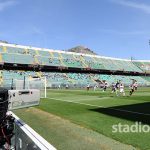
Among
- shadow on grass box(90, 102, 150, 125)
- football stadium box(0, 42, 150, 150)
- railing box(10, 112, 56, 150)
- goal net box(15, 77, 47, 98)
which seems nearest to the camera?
railing box(10, 112, 56, 150)

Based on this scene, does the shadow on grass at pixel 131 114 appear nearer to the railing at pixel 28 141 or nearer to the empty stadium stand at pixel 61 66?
the railing at pixel 28 141

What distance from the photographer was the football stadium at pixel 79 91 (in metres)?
10.6

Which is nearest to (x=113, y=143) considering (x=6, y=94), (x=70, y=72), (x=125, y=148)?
(x=125, y=148)

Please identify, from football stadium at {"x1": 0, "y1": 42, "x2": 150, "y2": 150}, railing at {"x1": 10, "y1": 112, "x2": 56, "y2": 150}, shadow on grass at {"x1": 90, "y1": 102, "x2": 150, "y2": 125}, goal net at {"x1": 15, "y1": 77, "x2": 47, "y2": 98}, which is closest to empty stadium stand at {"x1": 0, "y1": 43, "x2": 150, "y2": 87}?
football stadium at {"x1": 0, "y1": 42, "x2": 150, "y2": 150}

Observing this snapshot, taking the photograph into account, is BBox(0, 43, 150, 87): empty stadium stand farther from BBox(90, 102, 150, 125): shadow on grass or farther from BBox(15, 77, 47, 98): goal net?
BBox(90, 102, 150, 125): shadow on grass

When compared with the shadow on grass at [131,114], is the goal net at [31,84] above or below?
above

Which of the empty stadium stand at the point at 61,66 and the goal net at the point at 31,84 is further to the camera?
the empty stadium stand at the point at 61,66

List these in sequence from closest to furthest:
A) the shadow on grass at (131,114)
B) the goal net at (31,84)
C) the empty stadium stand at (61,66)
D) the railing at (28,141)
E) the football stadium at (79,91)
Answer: the railing at (28,141), the football stadium at (79,91), the shadow on grass at (131,114), the goal net at (31,84), the empty stadium stand at (61,66)

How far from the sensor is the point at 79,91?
55719 millimetres

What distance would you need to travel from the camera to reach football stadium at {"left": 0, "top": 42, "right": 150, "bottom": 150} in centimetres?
1061

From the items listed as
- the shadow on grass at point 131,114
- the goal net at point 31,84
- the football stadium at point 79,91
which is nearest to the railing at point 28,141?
the football stadium at point 79,91

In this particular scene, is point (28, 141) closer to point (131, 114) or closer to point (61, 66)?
point (131, 114)

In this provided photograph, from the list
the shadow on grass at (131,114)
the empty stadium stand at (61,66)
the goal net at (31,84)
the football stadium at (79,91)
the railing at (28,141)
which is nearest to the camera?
the railing at (28,141)

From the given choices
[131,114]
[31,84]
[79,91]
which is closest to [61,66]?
[79,91]
